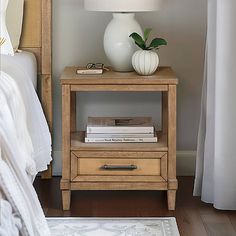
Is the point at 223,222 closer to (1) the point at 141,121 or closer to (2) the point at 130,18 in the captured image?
(1) the point at 141,121

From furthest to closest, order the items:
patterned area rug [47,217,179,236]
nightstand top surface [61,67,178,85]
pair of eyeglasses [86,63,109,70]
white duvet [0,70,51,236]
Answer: pair of eyeglasses [86,63,109,70]
nightstand top surface [61,67,178,85]
patterned area rug [47,217,179,236]
white duvet [0,70,51,236]

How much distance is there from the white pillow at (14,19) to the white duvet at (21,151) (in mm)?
438

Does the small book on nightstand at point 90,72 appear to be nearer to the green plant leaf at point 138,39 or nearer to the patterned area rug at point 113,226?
the green plant leaf at point 138,39

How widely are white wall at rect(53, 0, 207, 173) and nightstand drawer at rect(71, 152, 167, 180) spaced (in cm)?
59

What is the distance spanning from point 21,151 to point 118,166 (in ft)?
2.24

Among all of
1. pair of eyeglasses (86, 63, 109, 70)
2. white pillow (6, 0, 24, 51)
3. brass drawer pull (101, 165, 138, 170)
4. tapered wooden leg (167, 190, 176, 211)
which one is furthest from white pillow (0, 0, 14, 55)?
tapered wooden leg (167, 190, 176, 211)

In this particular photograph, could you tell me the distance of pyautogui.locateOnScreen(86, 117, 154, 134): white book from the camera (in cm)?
312

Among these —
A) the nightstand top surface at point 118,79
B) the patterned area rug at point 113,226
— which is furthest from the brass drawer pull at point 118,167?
the nightstand top surface at point 118,79

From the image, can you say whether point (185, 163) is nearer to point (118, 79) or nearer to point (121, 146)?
point (121, 146)

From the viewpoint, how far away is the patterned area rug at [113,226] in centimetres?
278

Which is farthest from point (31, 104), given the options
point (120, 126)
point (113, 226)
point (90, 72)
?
point (113, 226)

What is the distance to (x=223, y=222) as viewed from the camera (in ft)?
9.51

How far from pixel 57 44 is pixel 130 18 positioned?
1.76 ft

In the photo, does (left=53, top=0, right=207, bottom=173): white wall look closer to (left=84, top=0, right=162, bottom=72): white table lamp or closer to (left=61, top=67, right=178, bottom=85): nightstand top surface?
(left=84, top=0, right=162, bottom=72): white table lamp
